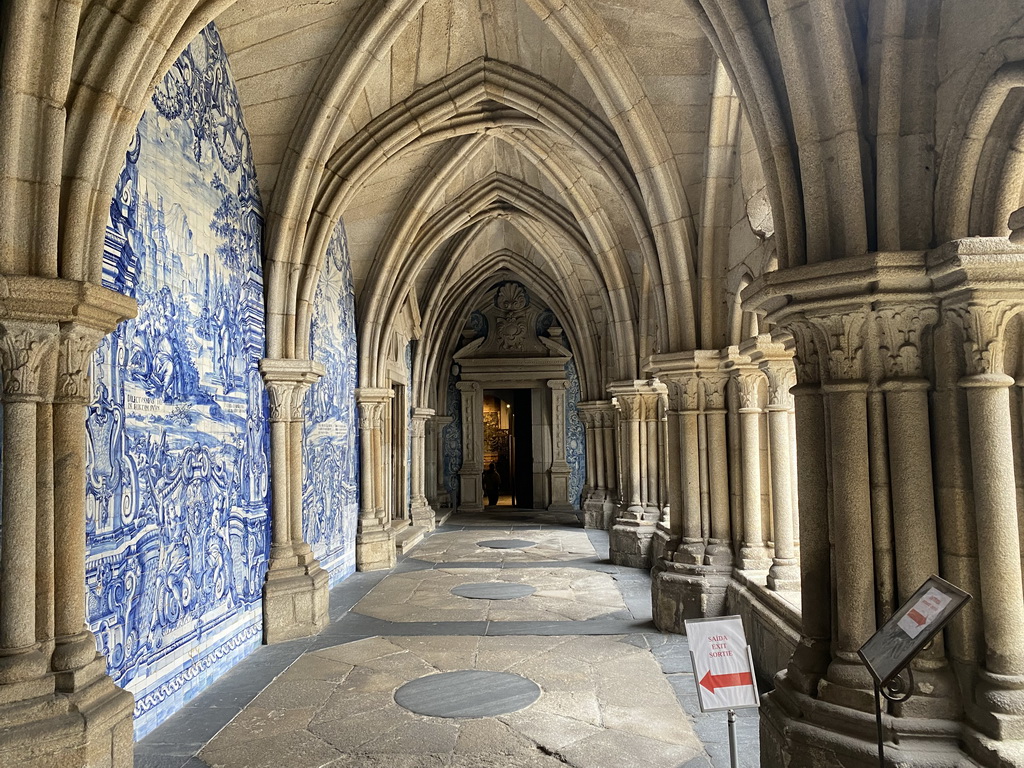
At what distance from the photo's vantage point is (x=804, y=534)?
3010mm

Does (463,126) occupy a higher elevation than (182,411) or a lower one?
higher

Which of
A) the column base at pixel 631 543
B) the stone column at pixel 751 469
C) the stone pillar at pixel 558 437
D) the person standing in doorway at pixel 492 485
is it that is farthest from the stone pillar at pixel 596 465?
the stone column at pixel 751 469

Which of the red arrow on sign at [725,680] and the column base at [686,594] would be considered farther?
the column base at [686,594]

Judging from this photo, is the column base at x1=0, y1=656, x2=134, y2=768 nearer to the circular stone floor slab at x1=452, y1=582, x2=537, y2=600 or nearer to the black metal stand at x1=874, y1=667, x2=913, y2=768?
the black metal stand at x1=874, y1=667, x2=913, y2=768

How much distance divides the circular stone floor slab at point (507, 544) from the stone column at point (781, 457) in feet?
19.2

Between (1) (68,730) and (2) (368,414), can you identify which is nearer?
(1) (68,730)

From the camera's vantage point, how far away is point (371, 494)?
8.65 m

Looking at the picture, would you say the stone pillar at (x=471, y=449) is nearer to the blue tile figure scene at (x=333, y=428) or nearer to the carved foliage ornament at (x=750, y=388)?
the blue tile figure scene at (x=333, y=428)

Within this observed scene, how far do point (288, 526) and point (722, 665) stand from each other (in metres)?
3.99

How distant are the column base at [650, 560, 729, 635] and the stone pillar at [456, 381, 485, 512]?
10.2 m

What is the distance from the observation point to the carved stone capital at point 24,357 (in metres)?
2.77

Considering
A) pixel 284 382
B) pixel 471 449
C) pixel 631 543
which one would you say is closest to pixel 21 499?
pixel 284 382

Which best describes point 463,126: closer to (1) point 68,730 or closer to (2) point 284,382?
(2) point 284,382

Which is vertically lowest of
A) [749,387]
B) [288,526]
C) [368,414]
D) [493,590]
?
[493,590]
